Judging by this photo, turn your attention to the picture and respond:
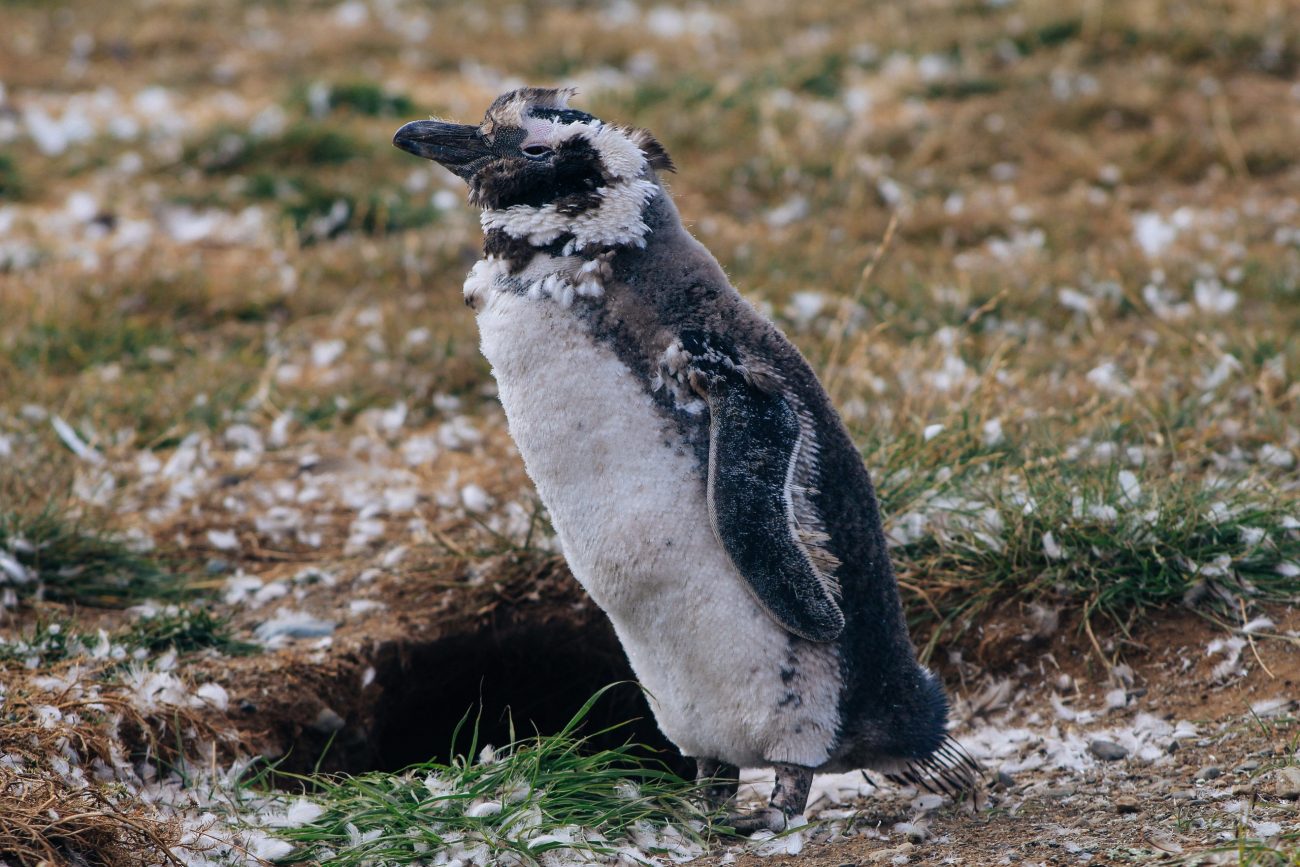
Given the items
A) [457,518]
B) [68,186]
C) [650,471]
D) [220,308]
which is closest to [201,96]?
[68,186]

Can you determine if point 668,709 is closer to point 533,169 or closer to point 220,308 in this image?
point 533,169

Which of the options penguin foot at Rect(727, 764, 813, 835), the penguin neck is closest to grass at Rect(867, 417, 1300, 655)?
penguin foot at Rect(727, 764, 813, 835)

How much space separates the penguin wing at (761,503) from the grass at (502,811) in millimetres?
538

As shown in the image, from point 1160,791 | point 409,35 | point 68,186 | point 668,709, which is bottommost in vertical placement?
point 1160,791

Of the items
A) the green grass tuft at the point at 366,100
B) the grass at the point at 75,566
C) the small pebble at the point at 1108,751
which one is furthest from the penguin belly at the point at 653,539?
the green grass tuft at the point at 366,100

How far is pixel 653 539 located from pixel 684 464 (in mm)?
171

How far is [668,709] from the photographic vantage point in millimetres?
3117

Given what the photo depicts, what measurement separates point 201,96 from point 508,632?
6175 millimetres

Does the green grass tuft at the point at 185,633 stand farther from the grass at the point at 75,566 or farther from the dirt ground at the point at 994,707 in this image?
the grass at the point at 75,566

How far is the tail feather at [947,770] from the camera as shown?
10.3 feet

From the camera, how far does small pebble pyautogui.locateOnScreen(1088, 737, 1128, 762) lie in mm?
3303

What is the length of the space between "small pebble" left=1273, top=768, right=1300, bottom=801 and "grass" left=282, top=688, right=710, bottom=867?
121 centimetres

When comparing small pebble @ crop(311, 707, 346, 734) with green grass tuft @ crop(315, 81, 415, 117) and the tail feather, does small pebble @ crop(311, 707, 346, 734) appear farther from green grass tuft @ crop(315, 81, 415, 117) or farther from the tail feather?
green grass tuft @ crop(315, 81, 415, 117)

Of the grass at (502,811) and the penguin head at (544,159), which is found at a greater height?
the penguin head at (544,159)
